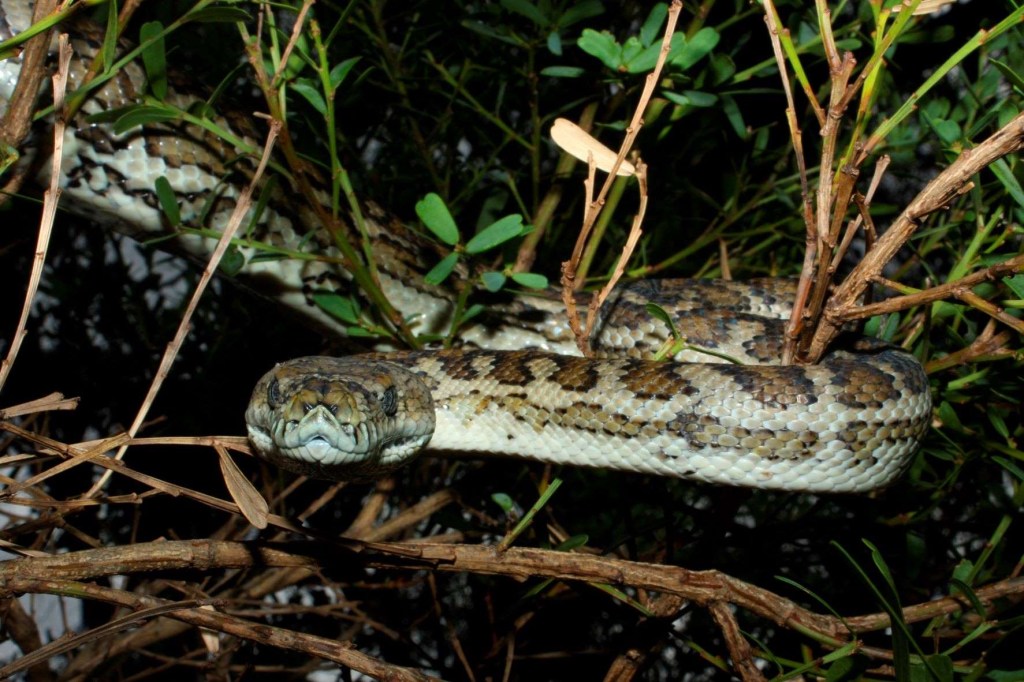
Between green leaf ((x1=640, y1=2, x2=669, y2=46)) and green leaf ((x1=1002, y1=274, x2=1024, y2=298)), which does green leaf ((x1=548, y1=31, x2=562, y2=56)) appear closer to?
green leaf ((x1=640, y1=2, x2=669, y2=46))

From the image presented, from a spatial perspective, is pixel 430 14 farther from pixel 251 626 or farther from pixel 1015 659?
pixel 1015 659

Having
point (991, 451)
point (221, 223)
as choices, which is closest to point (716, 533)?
point (991, 451)

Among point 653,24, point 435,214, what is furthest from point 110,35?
point 653,24

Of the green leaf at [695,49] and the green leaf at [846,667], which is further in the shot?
the green leaf at [695,49]

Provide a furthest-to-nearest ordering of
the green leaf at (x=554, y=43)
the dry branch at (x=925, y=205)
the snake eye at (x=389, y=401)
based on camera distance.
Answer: the green leaf at (x=554, y=43) < the snake eye at (x=389, y=401) < the dry branch at (x=925, y=205)

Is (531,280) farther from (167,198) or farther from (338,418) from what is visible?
(167,198)

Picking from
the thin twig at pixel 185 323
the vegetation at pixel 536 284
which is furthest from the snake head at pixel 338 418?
the thin twig at pixel 185 323

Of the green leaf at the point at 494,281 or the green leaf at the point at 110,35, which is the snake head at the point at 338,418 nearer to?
the green leaf at the point at 494,281

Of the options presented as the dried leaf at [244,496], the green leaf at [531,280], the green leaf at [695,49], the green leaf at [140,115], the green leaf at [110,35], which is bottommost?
the dried leaf at [244,496]

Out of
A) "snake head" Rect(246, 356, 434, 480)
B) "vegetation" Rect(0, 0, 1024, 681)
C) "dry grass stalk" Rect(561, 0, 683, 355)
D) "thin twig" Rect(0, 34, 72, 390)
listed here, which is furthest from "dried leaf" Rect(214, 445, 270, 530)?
"dry grass stalk" Rect(561, 0, 683, 355)
